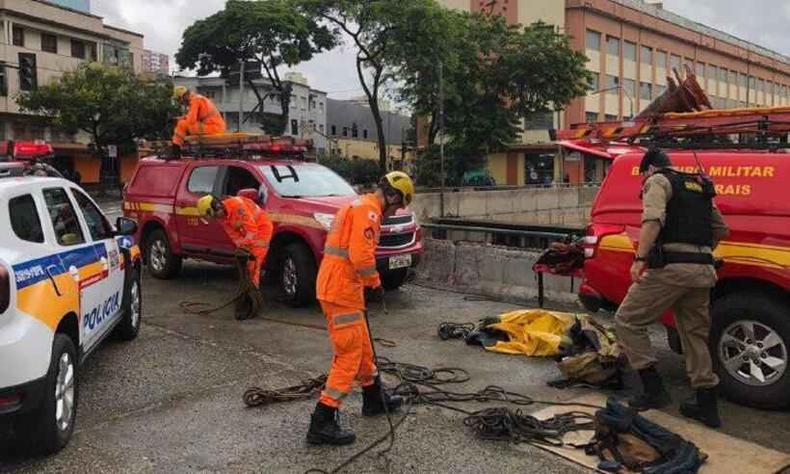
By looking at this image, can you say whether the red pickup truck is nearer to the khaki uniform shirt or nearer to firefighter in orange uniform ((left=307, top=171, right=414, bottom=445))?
firefighter in orange uniform ((left=307, top=171, right=414, bottom=445))

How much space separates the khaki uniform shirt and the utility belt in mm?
21

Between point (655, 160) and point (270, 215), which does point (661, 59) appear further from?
point (655, 160)

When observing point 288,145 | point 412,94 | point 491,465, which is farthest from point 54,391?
point 412,94

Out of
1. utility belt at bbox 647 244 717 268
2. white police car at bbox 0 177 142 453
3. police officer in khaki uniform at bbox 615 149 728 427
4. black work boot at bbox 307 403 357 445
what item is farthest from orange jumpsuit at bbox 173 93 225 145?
utility belt at bbox 647 244 717 268

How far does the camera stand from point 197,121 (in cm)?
1116

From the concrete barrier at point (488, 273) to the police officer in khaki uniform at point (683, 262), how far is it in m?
4.05

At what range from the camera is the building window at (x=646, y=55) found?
6031cm

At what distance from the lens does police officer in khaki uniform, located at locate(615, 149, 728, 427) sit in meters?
4.87

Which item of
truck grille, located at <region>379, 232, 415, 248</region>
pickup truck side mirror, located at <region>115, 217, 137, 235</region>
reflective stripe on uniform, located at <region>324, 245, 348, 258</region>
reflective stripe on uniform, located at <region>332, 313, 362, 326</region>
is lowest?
reflective stripe on uniform, located at <region>332, 313, 362, 326</region>

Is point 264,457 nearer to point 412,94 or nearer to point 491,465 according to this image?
point 491,465

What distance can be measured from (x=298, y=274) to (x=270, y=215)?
35.4 inches

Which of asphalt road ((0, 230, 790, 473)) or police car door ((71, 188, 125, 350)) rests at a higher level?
police car door ((71, 188, 125, 350))

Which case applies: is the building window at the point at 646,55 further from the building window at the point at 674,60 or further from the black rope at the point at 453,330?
the black rope at the point at 453,330

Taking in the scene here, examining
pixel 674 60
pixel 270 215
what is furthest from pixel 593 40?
pixel 270 215
